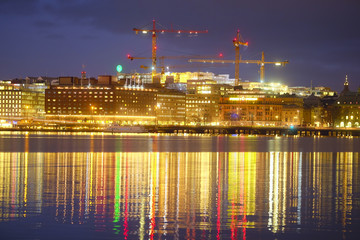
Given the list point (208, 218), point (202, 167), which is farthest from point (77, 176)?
point (208, 218)

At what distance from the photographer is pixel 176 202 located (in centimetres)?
2145

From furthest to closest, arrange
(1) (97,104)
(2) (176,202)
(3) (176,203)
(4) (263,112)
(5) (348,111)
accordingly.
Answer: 1. (1) (97,104)
2. (4) (263,112)
3. (5) (348,111)
4. (2) (176,202)
5. (3) (176,203)

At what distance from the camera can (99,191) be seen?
24.0 metres

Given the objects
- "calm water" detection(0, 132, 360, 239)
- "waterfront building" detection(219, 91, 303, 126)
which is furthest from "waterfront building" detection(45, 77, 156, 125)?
"calm water" detection(0, 132, 360, 239)

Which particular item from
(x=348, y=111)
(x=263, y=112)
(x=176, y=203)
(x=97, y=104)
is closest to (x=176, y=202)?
(x=176, y=203)

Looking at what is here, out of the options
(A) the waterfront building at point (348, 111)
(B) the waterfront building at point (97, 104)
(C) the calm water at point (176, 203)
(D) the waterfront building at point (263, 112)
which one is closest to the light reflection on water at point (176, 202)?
(C) the calm water at point (176, 203)

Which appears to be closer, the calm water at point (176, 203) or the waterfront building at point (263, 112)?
the calm water at point (176, 203)

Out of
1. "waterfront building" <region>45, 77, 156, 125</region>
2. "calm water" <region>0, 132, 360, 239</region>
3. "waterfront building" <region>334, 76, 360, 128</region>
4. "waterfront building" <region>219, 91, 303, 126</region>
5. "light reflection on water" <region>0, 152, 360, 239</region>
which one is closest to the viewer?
"calm water" <region>0, 132, 360, 239</region>

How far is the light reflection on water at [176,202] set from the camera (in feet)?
55.8

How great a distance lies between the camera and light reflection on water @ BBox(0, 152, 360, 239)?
55.8ft

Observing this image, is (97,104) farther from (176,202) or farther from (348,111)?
(176,202)

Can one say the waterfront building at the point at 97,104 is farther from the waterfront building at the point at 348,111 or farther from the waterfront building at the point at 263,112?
the waterfront building at the point at 348,111

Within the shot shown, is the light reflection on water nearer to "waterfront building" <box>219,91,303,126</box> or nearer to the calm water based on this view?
the calm water

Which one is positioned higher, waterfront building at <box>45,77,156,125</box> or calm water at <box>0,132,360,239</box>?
waterfront building at <box>45,77,156,125</box>
